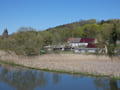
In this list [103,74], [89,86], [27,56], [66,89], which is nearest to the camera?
[66,89]

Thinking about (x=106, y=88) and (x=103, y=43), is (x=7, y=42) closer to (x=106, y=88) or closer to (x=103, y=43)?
(x=103, y=43)

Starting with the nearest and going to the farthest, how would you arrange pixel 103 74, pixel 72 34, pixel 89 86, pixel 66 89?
1. pixel 66 89
2. pixel 89 86
3. pixel 103 74
4. pixel 72 34

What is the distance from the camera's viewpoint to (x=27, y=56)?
33000mm

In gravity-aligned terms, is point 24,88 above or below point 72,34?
below

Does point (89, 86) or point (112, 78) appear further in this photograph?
point (112, 78)

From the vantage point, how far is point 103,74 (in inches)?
685

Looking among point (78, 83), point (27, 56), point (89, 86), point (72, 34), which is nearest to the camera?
point (89, 86)

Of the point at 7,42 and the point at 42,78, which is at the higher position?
the point at 7,42

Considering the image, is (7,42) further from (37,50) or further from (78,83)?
(78,83)

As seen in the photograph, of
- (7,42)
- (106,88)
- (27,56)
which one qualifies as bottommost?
(106,88)

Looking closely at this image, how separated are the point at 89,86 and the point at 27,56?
20544 millimetres

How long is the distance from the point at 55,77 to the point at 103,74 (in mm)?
4944

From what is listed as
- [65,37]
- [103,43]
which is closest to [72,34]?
[65,37]

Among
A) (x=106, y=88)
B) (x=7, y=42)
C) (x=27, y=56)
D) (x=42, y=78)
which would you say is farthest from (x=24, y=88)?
(x=7, y=42)
